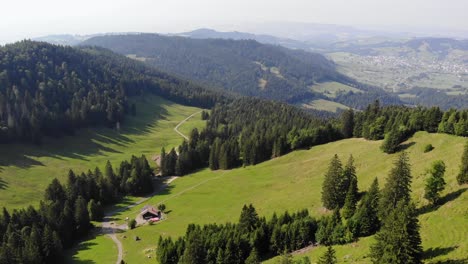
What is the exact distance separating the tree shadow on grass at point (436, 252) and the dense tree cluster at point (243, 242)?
2246 centimetres

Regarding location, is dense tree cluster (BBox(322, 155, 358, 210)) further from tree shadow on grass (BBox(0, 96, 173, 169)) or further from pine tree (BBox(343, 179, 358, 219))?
tree shadow on grass (BBox(0, 96, 173, 169))

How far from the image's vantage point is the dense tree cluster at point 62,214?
8156cm

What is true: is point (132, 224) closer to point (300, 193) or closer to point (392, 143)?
point (300, 193)

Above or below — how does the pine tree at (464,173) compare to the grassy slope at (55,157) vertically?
above

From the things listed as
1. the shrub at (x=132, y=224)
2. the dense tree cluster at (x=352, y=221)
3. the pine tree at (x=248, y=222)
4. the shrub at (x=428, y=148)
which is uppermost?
the shrub at (x=428, y=148)

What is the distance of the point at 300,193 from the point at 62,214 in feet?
205

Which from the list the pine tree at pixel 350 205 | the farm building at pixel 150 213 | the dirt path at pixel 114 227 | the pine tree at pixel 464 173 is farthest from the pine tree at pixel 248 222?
the farm building at pixel 150 213

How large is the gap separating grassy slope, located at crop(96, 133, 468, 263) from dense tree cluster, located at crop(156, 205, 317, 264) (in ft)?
17.5

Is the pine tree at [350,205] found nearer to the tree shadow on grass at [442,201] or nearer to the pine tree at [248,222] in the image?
the tree shadow on grass at [442,201]

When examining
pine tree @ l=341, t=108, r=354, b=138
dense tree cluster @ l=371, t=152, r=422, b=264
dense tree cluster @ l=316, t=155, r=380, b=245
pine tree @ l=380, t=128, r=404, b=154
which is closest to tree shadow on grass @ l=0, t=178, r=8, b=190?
dense tree cluster @ l=316, t=155, r=380, b=245

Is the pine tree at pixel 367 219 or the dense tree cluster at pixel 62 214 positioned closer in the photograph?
the pine tree at pixel 367 219

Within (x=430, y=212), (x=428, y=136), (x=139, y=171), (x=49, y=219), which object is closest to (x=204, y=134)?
(x=139, y=171)

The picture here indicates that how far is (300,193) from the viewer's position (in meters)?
93.1

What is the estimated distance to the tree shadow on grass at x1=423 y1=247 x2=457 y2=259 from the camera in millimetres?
45881
